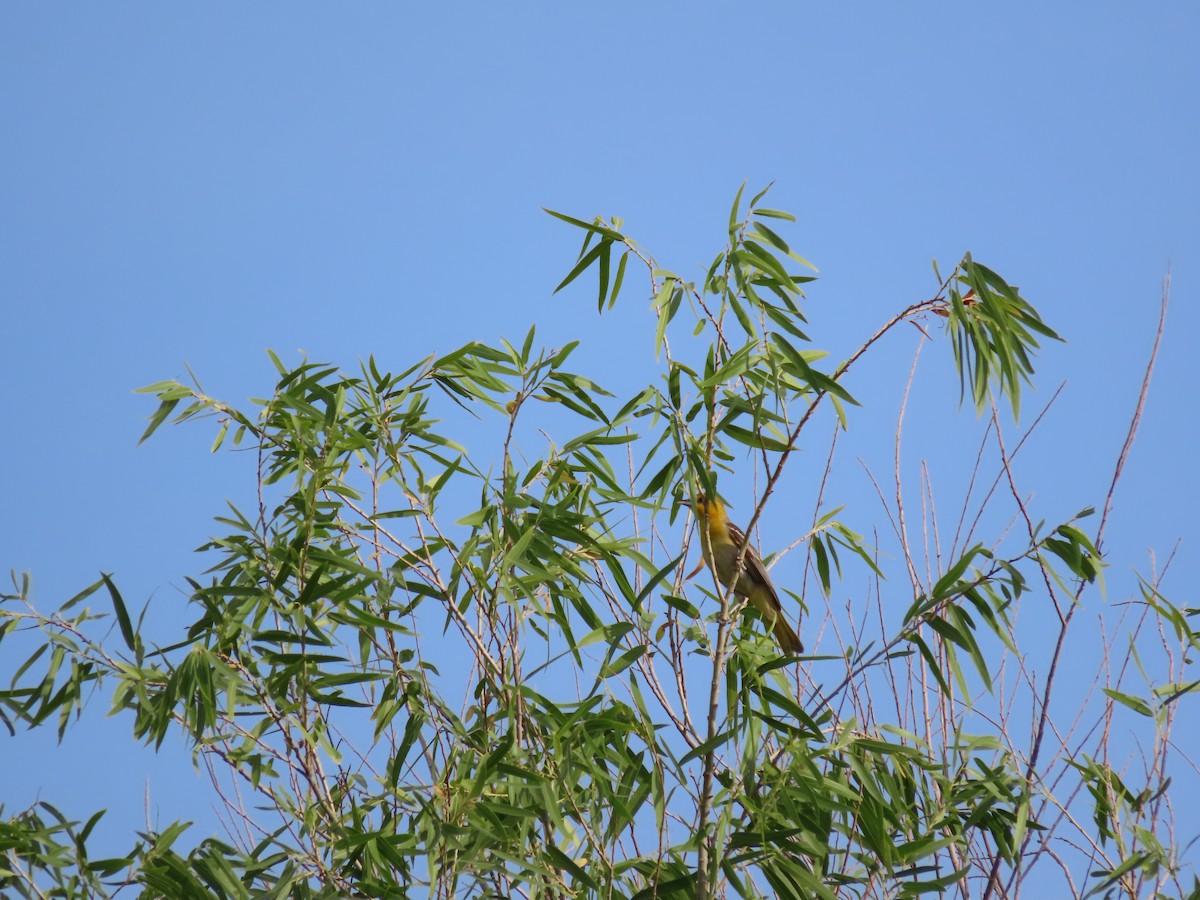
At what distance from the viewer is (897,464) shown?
312cm

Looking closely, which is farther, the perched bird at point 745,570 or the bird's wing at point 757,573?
the bird's wing at point 757,573

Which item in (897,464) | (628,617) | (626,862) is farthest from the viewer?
(897,464)

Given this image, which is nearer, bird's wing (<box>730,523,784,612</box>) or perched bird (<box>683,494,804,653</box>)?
perched bird (<box>683,494,804,653</box>)

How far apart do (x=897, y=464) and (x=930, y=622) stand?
0.61 metres

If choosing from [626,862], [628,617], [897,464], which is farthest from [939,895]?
[897,464]

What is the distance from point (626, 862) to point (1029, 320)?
1431 mm

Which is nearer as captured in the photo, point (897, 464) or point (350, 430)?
point (350, 430)

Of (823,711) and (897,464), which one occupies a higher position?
(897,464)

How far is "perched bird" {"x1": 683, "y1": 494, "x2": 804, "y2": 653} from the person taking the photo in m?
2.79

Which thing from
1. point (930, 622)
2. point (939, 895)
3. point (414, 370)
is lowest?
point (939, 895)

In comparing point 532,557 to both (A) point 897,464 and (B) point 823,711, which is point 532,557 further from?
(A) point 897,464

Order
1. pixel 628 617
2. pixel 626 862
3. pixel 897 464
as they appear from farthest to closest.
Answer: pixel 897 464 < pixel 628 617 < pixel 626 862

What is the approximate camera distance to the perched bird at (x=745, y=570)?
2791 mm

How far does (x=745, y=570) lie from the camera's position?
3311 millimetres
